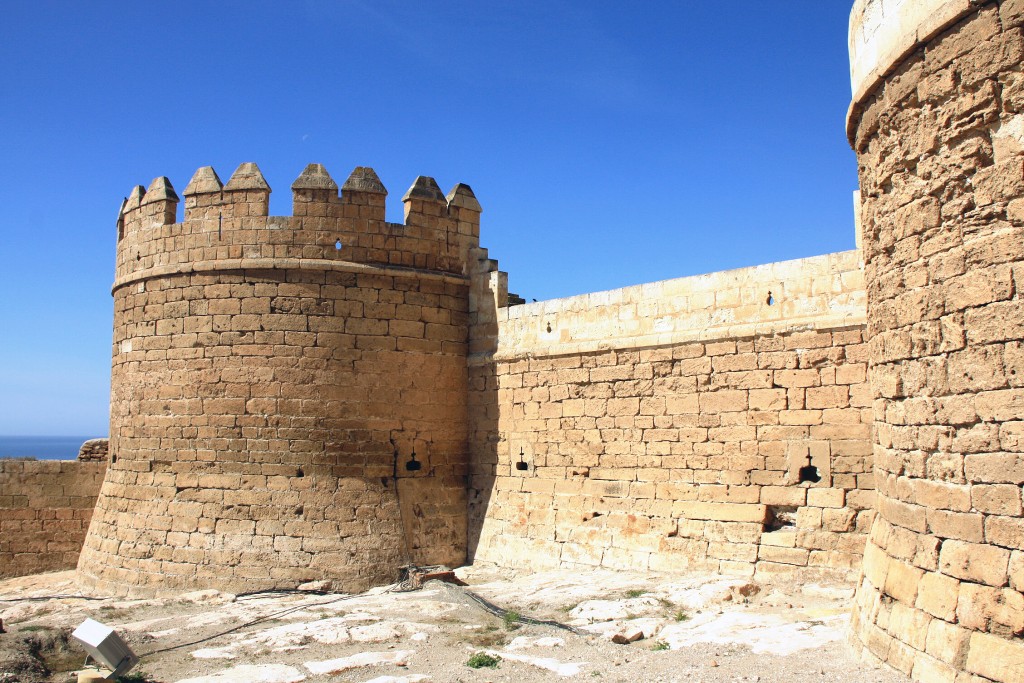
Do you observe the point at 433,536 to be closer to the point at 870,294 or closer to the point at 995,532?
the point at 870,294

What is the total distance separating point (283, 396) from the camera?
10195mm

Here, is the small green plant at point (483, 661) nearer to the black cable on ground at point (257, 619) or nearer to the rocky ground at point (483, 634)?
the rocky ground at point (483, 634)

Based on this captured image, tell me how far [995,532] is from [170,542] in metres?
8.47

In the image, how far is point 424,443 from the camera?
10734mm

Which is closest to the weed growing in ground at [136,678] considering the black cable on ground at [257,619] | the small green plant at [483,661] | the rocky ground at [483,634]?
the rocky ground at [483,634]

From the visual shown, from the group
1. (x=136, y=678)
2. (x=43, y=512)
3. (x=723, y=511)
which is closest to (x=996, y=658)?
(x=723, y=511)

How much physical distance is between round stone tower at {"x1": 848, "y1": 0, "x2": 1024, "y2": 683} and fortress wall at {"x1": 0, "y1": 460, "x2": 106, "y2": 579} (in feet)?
34.3

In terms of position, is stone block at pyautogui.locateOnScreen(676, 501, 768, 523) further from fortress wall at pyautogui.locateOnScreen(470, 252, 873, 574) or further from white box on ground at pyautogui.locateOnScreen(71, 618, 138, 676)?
white box on ground at pyautogui.locateOnScreen(71, 618, 138, 676)

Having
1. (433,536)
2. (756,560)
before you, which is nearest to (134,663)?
(433,536)

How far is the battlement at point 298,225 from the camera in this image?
34.4 ft

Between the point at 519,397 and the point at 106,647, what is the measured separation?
5.17 m

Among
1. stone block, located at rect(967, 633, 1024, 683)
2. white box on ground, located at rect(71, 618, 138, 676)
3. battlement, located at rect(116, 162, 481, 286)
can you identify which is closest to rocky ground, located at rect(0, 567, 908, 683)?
white box on ground, located at rect(71, 618, 138, 676)

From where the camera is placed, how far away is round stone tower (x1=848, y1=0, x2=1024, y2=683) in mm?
4230

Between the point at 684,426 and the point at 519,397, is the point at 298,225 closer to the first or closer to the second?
the point at 519,397
